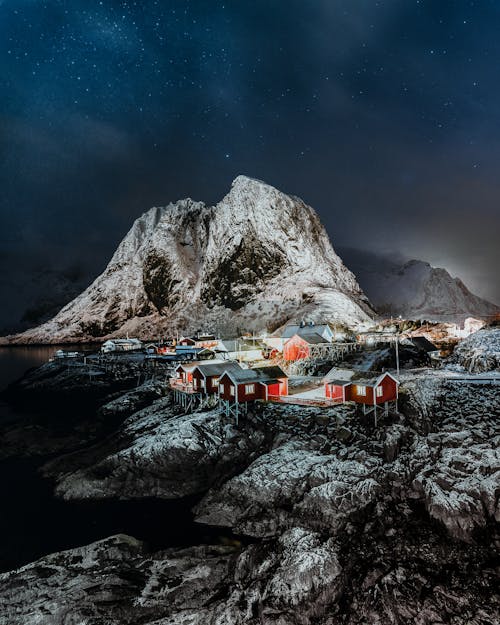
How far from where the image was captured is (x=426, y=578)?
13555 millimetres

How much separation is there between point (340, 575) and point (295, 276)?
115922 mm

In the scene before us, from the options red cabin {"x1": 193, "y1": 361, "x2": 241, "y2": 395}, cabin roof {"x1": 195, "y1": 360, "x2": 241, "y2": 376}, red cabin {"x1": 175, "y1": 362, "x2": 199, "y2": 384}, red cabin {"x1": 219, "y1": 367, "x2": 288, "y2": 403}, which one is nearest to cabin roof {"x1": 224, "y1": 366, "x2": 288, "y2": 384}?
red cabin {"x1": 219, "y1": 367, "x2": 288, "y2": 403}

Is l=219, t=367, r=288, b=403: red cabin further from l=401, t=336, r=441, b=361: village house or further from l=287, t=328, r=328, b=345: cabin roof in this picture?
l=401, t=336, r=441, b=361: village house

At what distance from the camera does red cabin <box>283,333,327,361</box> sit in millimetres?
54938

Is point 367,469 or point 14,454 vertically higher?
point 367,469

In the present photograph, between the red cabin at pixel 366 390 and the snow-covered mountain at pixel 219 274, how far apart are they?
2663 inches

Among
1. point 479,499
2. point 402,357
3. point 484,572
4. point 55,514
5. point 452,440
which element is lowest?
point 55,514

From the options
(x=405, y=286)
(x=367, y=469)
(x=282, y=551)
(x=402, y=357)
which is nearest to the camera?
(x=282, y=551)

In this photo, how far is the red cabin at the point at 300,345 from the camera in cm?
5494

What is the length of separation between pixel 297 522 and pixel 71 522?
1358cm

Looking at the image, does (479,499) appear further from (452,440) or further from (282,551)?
(282,551)

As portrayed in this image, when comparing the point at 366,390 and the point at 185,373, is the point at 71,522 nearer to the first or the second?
the point at 185,373

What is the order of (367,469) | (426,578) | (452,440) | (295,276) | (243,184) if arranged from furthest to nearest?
(243,184) < (295,276) < (452,440) < (367,469) < (426,578)

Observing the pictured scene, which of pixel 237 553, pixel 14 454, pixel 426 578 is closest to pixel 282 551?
pixel 237 553
